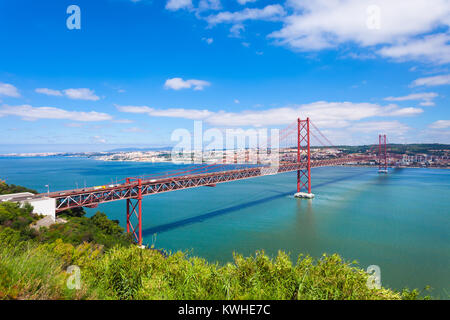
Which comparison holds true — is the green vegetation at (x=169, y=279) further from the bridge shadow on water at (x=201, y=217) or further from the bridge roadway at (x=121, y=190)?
the bridge shadow on water at (x=201, y=217)

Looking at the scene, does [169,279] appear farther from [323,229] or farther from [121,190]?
[323,229]

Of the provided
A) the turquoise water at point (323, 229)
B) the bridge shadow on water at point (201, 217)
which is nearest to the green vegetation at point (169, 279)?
the turquoise water at point (323, 229)

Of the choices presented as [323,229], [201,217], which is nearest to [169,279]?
[323,229]

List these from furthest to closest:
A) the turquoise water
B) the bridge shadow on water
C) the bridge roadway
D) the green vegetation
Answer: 1. the bridge shadow on water
2. the bridge roadway
3. the turquoise water
4. the green vegetation

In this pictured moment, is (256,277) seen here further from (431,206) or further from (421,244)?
(431,206)

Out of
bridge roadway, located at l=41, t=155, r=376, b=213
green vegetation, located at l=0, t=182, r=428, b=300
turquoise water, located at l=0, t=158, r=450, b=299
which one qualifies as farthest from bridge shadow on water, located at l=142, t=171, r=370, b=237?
green vegetation, located at l=0, t=182, r=428, b=300

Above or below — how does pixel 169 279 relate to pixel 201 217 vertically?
above

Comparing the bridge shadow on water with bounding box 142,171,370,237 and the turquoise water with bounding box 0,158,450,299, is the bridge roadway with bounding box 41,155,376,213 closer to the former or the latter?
the bridge shadow on water with bounding box 142,171,370,237

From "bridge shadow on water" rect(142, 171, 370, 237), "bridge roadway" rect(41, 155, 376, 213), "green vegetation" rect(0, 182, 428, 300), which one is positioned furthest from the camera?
"bridge shadow on water" rect(142, 171, 370, 237)

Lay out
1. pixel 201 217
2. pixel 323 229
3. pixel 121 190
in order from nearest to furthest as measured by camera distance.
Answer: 1. pixel 121 190
2. pixel 323 229
3. pixel 201 217
